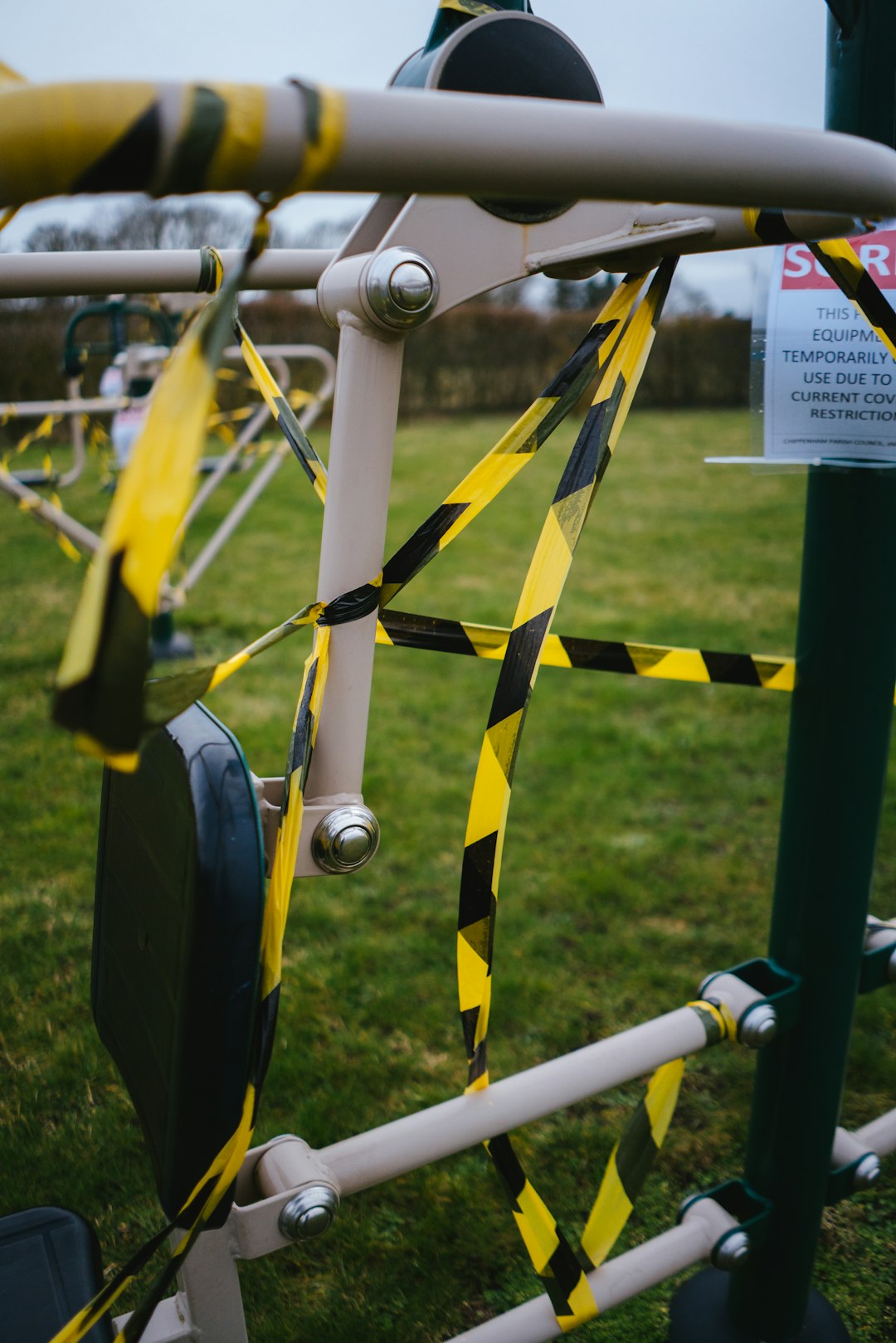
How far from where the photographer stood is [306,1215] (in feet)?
2.50

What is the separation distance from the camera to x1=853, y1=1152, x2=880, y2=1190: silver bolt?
3.86 feet

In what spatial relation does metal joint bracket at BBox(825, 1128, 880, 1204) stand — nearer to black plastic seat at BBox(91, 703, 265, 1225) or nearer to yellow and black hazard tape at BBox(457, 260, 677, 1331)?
yellow and black hazard tape at BBox(457, 260, 677, 1331)

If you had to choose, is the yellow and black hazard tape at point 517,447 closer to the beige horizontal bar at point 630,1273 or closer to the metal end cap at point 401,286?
the metal end cap at point 401,286

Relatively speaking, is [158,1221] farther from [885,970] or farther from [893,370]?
[893,370]

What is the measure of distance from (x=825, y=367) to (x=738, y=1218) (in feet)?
3.10

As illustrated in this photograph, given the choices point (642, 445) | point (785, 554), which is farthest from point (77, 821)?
point (642, 445)

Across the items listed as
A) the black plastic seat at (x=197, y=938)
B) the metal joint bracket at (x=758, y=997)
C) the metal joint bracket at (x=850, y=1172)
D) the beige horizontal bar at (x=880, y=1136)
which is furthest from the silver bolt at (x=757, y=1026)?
the black plastic seat at (x=197, y=938)

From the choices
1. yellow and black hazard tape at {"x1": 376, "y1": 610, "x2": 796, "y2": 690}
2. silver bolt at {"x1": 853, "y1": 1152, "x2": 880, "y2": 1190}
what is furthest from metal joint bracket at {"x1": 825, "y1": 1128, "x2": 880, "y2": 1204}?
yellow and black hazard tape at {"x1": 376, "y1": 610, "x2": 796, "y2": 690}

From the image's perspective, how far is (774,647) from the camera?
390 cm

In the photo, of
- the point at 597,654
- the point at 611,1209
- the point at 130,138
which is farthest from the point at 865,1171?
the point at 130,138

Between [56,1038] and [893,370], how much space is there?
1.73m

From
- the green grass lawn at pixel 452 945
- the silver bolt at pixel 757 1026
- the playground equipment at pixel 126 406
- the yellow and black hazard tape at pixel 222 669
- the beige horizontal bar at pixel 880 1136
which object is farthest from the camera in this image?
the playground equipment at pixel 126 406

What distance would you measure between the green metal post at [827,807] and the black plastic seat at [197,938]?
0.61 m

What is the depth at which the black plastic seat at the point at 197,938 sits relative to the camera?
0.68m
